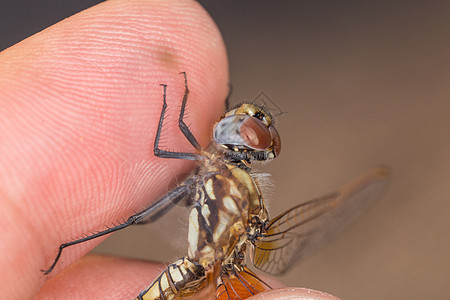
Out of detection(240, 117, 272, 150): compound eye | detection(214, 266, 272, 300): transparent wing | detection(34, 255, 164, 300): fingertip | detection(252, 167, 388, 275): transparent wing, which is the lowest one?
detection(34, 255, 164, 300): fingertip

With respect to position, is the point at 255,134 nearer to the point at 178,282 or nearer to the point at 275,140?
the point at 275,140

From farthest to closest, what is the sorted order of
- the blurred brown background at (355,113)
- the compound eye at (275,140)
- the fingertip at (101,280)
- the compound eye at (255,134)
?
1. the blurred brown background at (355,113)
2. the fingertip at (101,280)
3. the compound eye at (275,140)
4. the compound eye at (255,134)

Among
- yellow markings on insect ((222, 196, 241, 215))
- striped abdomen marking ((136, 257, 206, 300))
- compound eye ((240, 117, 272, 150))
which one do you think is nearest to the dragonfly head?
compound eye ((240, 117, 272, 150))

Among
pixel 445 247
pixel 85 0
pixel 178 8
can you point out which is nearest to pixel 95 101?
pixel 178 8

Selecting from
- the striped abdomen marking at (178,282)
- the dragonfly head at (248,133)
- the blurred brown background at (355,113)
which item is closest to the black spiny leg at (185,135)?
the dragonfly head at (248,133)

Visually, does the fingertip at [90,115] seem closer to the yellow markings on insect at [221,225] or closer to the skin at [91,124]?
the skin at [91,124]

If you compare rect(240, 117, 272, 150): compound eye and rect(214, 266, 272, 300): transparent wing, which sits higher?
rect(240, 117, 272, 150): compound eye

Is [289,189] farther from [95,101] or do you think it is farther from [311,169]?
[95,101]

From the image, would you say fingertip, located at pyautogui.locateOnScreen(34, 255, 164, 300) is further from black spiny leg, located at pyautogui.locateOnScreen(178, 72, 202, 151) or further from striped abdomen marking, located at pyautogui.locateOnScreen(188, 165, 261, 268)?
black spiny leg, located at pyautogui.locateOnScreen(178, 72, 202, 151)
